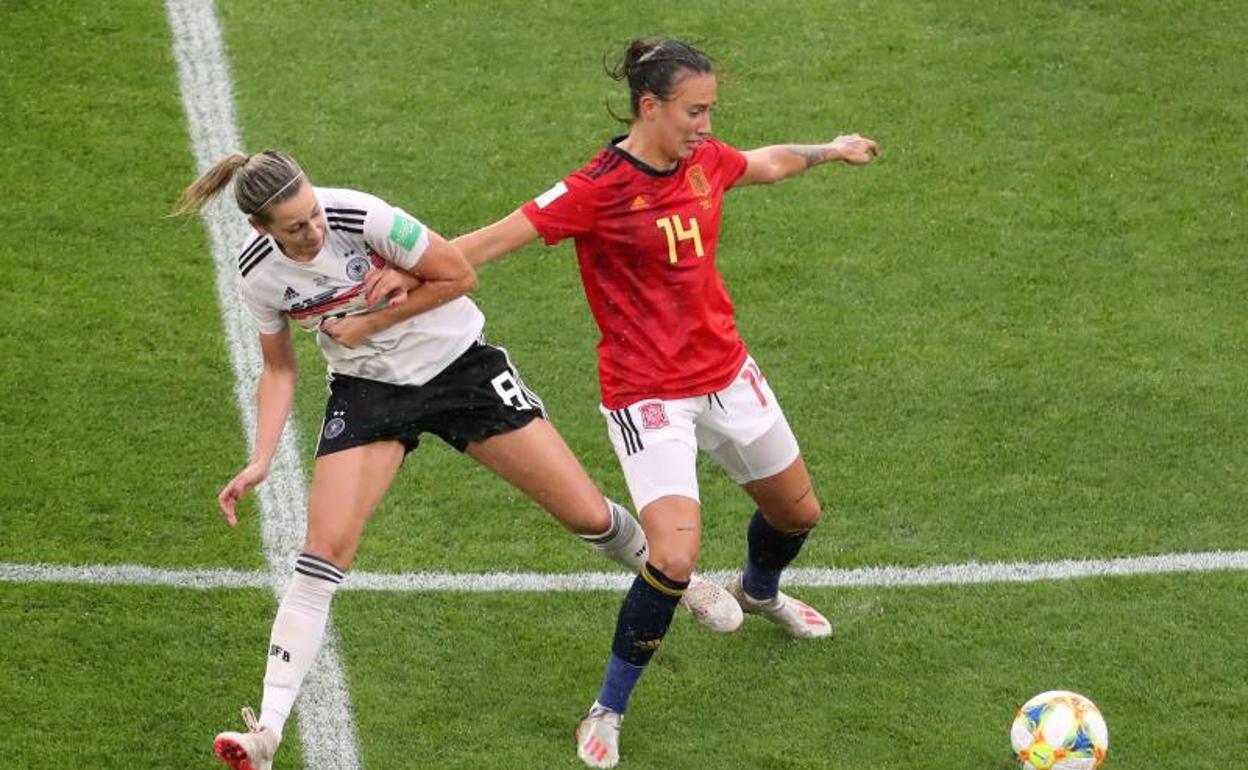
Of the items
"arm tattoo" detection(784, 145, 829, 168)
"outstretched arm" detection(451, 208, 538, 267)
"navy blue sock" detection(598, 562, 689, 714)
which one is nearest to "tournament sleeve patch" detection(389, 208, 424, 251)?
"outstretched arm" detection(451, 208, 538, 267)

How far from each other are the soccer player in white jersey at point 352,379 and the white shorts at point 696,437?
330 millimetres

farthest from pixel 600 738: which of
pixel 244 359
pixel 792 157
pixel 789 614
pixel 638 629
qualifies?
pixel 244 359

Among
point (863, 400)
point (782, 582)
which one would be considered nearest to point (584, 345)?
point (863, 400)

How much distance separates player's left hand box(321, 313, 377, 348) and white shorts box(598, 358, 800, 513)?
0.90 m

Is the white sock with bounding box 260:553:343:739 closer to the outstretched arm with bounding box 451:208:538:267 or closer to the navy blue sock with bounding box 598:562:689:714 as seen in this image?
the navy blue sock with bounding box 598:562:689:714

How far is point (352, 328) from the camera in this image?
22.9 feet

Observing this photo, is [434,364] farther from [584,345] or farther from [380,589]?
[584,345]

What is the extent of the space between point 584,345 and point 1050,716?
3.70m

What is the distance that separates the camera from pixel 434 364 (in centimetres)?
727

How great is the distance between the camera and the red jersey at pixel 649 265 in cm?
706

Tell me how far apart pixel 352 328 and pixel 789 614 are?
2.06m

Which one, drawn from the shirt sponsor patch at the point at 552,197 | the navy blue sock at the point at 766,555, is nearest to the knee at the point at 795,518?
the navy blue sock at the point at 766,555

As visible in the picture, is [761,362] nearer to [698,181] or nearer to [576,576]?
[576,576]

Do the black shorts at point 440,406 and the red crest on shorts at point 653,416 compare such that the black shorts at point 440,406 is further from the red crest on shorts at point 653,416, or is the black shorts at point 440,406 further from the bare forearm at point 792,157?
the bare forearm at point 792,157
